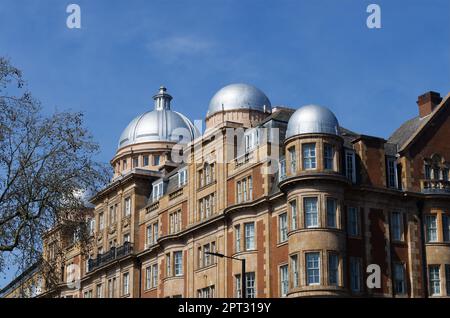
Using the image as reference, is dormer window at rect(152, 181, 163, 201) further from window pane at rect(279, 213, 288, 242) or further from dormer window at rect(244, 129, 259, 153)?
window pane at rect(279, 213, 288, 242)

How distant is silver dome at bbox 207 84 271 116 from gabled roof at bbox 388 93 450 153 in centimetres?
1154

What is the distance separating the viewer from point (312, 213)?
169 feet

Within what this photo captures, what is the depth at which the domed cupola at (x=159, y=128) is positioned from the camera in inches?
3529

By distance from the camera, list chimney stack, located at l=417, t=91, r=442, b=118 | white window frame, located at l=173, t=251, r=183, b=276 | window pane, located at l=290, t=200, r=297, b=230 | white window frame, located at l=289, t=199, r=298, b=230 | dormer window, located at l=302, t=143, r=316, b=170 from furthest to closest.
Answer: white window frame, located at l=173, t=251, r=183, b=276, chimney stack, located at l=417, t=91, r=442, b=118, dormer window, located at l=302, t=143, r=316, b=170, window pane, located at l=290, t=200, r=297, b=230, white window frame, located at l=289, t=199, r=298, b=230

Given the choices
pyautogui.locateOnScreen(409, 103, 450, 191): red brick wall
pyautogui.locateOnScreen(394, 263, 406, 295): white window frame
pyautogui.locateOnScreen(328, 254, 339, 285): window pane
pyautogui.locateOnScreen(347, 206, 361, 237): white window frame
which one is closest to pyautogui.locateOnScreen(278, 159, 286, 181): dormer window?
pyautogui.locateOnScreen(347, 206, 361, 237): white window frame

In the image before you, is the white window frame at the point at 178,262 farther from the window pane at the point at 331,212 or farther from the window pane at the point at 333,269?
the window pane at the point at 333,269

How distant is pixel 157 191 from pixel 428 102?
26.0 m

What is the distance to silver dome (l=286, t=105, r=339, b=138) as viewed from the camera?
5272cm

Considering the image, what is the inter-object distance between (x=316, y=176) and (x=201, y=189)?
14.9 metres

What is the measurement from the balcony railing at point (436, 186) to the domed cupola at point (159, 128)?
124 feet

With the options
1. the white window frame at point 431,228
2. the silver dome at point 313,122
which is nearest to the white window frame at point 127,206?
the silver dome at point 313,122

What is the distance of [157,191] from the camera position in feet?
244

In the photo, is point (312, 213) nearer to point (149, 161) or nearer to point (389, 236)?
point (389, 236)
